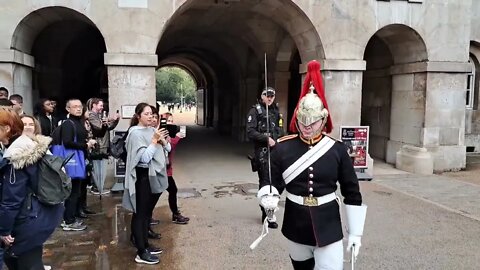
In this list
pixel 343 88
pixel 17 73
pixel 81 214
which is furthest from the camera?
pixel 343 88

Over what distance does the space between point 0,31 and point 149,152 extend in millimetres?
5670

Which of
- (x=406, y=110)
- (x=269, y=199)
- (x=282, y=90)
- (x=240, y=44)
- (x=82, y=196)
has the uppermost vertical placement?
(x=240, y=44)

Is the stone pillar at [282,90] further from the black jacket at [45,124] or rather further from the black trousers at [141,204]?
the black trousers at [141,204]

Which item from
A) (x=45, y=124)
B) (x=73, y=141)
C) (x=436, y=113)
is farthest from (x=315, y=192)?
(x=436, y=113)

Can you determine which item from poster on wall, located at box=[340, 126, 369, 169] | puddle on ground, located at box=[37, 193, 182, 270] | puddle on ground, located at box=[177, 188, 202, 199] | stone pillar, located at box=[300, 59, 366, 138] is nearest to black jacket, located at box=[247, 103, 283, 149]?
puddle on ground, located at box=[37, 193, 182, 270]

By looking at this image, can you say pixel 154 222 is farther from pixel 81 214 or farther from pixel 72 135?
pixel 72 135

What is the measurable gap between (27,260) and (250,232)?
10.4 feet

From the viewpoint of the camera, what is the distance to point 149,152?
14.4 ft

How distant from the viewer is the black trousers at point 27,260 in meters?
3.08

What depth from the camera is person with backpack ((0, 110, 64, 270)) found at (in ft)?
9.48

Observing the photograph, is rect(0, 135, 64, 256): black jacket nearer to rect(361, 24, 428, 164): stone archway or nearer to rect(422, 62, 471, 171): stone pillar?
rect(361, 24, 428, 164): stone archway

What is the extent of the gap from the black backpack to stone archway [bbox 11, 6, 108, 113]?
616 centimetres

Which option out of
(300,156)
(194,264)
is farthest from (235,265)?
(300,156)

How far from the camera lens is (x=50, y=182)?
3.07 meters
